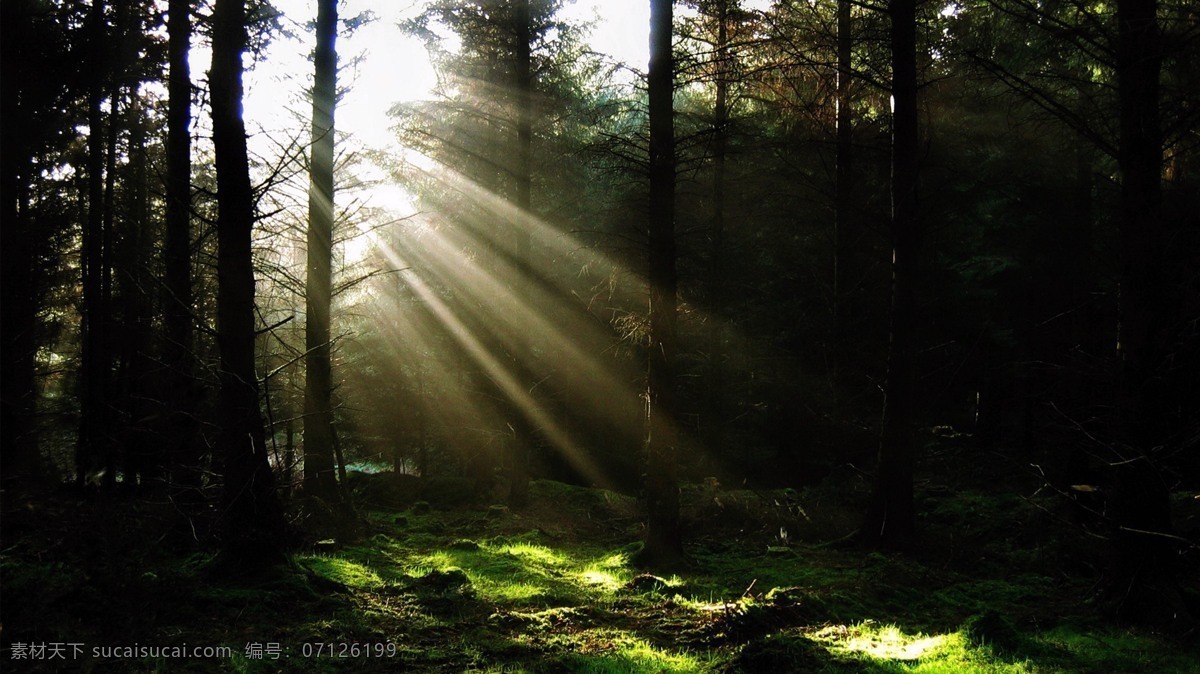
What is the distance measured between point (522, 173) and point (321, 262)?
533 centimetres

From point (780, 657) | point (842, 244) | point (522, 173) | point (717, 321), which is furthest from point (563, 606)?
point (717, 321)

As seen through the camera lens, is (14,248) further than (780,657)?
Yes

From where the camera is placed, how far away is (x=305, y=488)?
35.3 feet

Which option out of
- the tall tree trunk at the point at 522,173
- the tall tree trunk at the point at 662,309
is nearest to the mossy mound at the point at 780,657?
the tall tree trunk at the point at 662,309

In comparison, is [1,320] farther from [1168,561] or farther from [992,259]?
[992,259]

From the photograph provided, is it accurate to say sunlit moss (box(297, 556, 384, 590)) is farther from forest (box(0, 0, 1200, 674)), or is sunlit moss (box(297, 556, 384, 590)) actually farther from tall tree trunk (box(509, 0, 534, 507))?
tall tree trunk (box(509, 0, 534, 507))

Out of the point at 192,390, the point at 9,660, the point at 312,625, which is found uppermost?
the point at 192,390

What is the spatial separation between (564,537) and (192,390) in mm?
6889

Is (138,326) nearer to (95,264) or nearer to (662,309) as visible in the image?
(95,264)

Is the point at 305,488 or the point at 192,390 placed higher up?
the point at 192,390

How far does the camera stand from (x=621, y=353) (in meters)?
17.1

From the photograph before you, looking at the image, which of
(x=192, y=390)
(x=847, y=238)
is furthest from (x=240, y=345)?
(x=847, y=238)

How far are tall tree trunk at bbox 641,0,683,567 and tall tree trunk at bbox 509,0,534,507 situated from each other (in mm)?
5966

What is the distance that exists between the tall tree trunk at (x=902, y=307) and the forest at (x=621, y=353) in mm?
55
